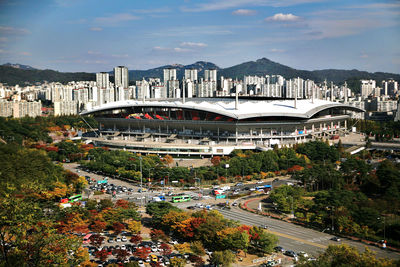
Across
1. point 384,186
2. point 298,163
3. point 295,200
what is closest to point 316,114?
point 298,163

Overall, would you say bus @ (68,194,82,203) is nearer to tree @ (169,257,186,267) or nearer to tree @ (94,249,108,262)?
tree @ (94,249,108,262)

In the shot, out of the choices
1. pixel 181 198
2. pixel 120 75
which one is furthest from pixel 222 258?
pixel 120 75

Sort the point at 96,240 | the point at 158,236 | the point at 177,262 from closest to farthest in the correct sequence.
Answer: the point at 177,262 < the point at 96,240 < the point at 158,236

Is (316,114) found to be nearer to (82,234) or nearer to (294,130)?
(294,130)

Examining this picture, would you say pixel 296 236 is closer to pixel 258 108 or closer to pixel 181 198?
pixel 181 198

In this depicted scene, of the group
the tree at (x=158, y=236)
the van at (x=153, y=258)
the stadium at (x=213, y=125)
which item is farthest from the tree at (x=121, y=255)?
the stadium at (x=213, y=125)

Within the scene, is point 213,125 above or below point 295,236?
above

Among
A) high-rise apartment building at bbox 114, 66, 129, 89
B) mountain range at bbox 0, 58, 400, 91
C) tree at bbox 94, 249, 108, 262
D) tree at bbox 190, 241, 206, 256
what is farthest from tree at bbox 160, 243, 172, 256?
mountain range at bbox 0, 58, 400, 91

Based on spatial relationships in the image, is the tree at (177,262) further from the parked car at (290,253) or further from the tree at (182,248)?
the parked car at (290,253)
